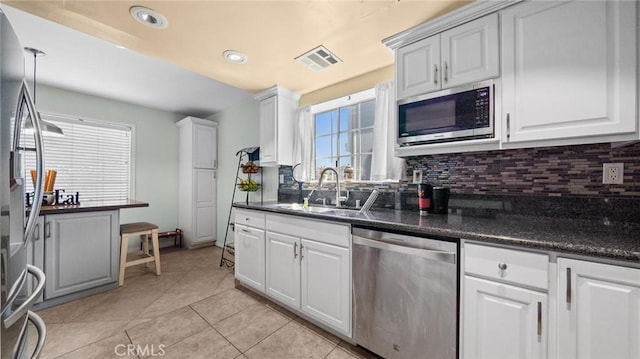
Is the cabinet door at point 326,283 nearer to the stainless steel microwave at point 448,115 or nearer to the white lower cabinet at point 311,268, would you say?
the white lower cabinet at point 311,268

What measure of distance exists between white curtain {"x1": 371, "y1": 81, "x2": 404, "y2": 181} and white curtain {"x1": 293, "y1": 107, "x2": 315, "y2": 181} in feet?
2.90

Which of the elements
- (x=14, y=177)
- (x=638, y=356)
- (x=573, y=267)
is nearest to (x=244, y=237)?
(x=14, y=177)

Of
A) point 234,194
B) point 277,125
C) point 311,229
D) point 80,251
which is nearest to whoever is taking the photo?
point 311,229

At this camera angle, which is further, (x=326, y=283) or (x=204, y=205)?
(x=204, y=205)

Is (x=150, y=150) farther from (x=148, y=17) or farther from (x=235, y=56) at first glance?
(x=148, y=17)

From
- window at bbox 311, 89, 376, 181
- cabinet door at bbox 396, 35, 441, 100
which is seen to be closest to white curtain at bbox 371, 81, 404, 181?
window at bbox 311, 89, 376, 181

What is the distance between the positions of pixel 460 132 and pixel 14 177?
2147 mm

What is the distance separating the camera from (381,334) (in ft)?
5.02

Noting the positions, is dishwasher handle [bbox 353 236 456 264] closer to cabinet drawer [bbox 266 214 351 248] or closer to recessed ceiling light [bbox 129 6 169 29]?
cabinet drawer [bbox 266 214 351 248]

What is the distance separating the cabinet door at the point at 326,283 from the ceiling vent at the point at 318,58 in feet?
5.16

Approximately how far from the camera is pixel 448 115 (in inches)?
65.2

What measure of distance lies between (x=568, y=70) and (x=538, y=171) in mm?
594

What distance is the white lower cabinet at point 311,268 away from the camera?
172 cm

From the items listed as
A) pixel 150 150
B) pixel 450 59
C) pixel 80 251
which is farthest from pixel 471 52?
pixel 150 150
